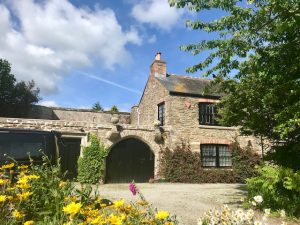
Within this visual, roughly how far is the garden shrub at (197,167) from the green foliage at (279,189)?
9370 mm

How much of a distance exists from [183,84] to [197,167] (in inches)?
228

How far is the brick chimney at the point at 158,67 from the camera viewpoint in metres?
22.8

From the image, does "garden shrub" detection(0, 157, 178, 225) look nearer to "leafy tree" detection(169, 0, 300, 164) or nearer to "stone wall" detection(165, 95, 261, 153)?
"leafy tree" detection(169, 0, 300, 164)

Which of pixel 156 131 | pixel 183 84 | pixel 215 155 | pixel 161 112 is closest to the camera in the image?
pixel 156 131

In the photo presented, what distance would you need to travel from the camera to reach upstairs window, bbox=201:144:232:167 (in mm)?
20609

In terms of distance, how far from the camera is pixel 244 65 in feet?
32.4

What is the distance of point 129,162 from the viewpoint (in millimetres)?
19047

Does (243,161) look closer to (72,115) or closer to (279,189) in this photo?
(279,189)

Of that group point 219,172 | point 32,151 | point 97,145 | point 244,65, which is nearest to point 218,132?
point 219,172

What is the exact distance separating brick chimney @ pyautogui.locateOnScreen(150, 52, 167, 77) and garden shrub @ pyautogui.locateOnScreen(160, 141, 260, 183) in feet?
18.4

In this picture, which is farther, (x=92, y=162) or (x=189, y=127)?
(x=189, y=127)

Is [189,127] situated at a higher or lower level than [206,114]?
lower

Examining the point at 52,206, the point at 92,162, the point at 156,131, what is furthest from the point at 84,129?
the point at 52,206

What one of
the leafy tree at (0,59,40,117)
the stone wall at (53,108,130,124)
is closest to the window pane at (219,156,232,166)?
the stone wall at (53,108,130,124)
